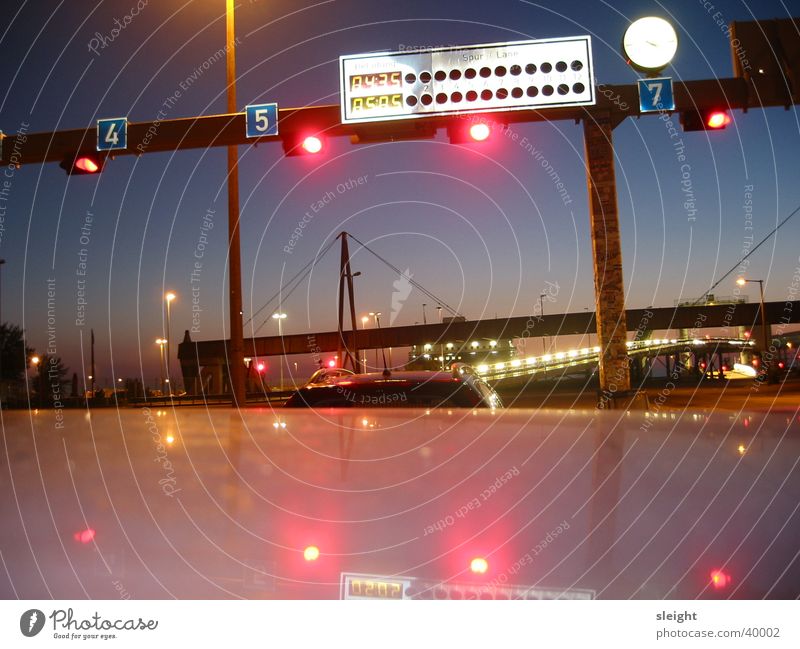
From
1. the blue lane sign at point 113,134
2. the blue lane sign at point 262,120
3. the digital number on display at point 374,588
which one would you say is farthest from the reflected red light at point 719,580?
the blue lane sign at point 113,134

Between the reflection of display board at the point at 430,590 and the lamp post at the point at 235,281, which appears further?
the lamp post at the point at 235,281

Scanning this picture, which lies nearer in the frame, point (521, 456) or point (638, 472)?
point (638, 472)

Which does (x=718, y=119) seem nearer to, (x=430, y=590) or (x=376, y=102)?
(x=376, y=102)

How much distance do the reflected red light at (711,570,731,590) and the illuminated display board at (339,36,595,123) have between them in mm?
4361

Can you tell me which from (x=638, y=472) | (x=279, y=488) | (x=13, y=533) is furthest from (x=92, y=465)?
(x=638, y=472)

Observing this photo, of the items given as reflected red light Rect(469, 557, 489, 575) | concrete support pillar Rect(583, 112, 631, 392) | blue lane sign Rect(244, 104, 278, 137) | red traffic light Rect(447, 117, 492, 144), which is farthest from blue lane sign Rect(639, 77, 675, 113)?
reflected red light Rect(469, 557, 489, 575)

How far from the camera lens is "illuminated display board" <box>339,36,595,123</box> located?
5.18 m

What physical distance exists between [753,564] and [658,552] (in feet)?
0.47

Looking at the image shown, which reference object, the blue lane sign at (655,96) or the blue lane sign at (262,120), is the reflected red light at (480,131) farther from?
the blue lane sign at (262,120)

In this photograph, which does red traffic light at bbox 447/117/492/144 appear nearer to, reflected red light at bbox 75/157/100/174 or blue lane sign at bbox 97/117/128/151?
blue lane sign at bbox 97/117/128/151

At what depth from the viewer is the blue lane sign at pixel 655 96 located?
26.1ft

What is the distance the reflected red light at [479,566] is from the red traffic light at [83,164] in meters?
9.38

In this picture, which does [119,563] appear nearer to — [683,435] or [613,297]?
[683,435]

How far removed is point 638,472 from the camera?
1363mm
